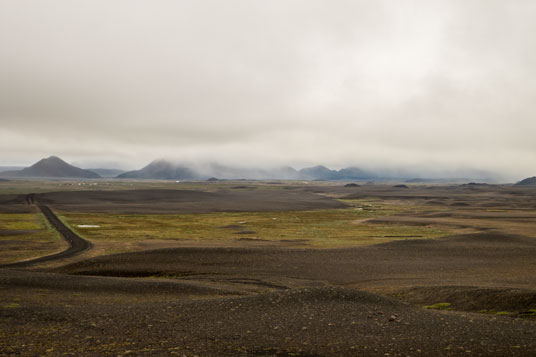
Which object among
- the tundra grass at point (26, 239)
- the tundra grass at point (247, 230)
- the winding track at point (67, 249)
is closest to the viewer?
the winding track at point (67, 249)

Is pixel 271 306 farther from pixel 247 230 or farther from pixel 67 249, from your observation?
pixel 247 230

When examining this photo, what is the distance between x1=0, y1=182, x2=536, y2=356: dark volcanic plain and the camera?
50.3ft

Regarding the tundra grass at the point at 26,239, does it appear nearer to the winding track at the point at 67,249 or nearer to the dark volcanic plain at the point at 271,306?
the winding track at the point at 67,249

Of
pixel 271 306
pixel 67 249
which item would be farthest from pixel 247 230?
pixel 271 306

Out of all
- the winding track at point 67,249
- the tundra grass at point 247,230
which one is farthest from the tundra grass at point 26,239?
the tundra grass at point 247,230

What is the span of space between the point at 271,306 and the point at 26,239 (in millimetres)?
45764

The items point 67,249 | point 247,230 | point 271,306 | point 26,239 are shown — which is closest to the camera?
point 271,306

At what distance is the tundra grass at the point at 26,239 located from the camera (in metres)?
41.9

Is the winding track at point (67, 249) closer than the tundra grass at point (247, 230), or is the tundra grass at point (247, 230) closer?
the winding track at point (67, 249)

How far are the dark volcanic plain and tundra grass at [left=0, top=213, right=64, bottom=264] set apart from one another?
674cm

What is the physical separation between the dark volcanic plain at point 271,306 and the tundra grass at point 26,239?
6.74m

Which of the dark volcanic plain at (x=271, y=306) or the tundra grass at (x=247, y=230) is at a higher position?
the dark volcanic plain at (x=271, y=306)

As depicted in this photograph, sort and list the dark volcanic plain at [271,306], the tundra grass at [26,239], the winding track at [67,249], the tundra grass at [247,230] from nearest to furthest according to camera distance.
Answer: the dark volcanic plain at [271,306] < the winding track at [67,249] < the tundra grass at [26,239] < the tundra grass at [247,230]

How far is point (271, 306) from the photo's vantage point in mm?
20312
